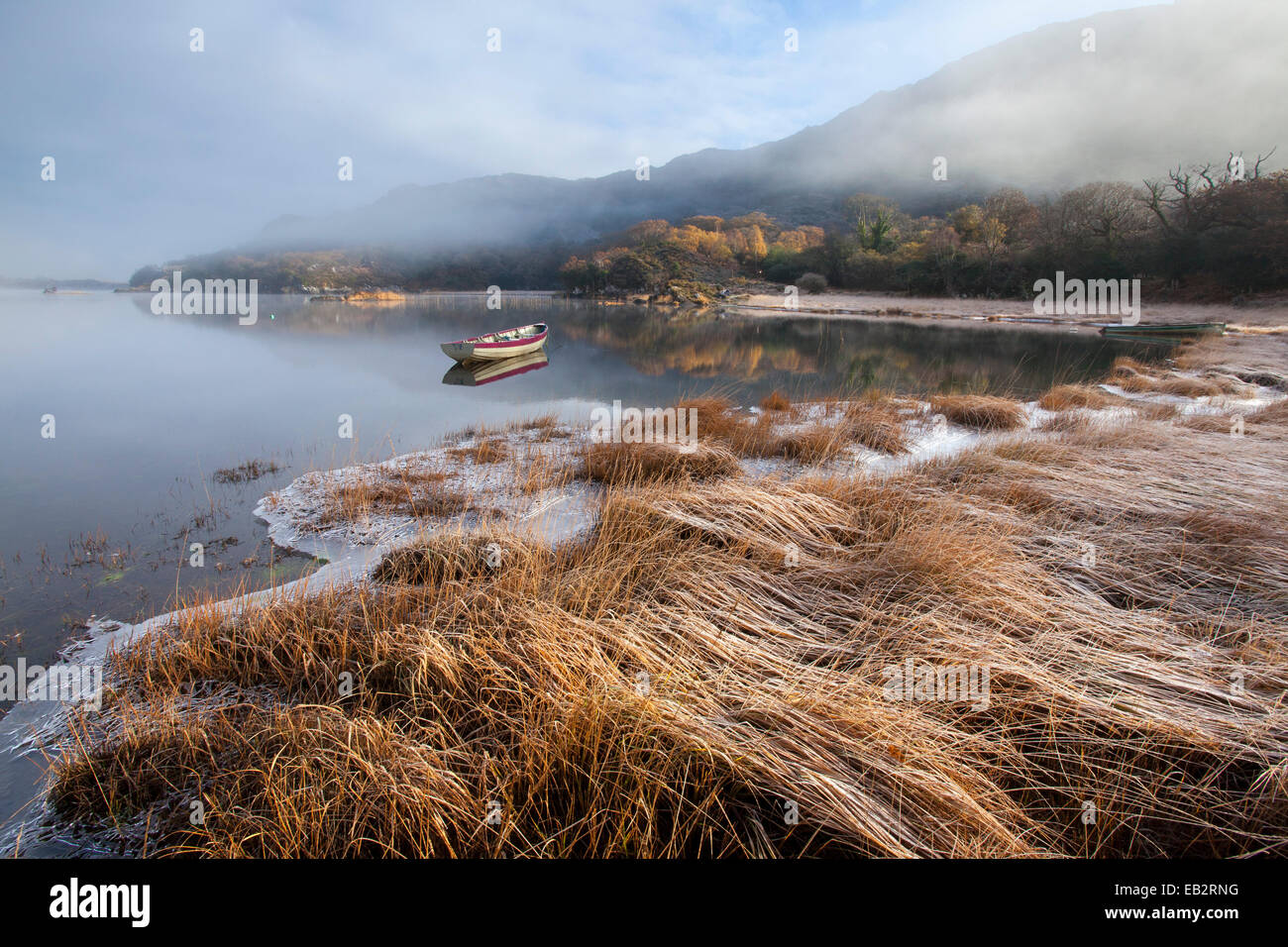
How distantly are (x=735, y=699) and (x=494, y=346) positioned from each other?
59.5 feet

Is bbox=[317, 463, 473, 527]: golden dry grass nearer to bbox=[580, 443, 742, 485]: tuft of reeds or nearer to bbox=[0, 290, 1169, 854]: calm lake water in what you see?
bbox=[0, 290, 1169, 854]: calm lake water

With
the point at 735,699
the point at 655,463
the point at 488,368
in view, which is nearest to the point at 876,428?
the point at 655,463

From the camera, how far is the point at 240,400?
1352cm

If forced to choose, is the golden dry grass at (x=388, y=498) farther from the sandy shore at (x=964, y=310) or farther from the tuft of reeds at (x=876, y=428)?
the sandy shore at (x=964, y=310)

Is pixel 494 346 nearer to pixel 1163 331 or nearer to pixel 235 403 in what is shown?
pixel 235 403

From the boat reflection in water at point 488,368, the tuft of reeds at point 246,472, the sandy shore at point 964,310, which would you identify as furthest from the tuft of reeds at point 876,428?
the sandy shore at point 964,310

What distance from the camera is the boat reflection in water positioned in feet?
55.5

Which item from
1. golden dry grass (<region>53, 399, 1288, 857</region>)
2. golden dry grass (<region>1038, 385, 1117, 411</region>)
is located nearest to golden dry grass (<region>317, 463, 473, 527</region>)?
golden dry grass (<region>53, 399, 1288, 857</region>)

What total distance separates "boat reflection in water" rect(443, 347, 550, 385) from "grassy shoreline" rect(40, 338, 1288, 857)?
1296cm

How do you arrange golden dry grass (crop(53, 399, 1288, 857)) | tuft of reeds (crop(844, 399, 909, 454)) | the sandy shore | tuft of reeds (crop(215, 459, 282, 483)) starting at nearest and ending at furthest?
golden dry grass (crop(53, 399, 1288, 857)) < tuft of reeds (crop(215, 459, 282, 483)) < tuft of reeds (crop(844, 399, 909, 454)) < the sandy shore
